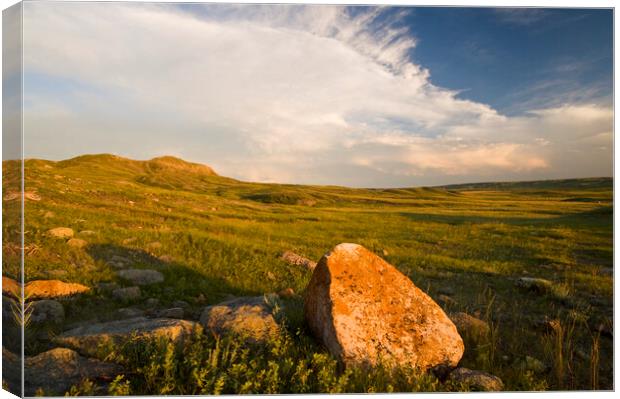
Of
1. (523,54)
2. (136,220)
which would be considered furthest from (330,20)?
(136,220)

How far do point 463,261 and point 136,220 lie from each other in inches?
469

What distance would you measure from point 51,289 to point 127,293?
4.36 feet

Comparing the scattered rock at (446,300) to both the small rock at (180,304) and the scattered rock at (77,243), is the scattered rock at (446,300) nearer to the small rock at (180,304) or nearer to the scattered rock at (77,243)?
the small rock at (180,304)

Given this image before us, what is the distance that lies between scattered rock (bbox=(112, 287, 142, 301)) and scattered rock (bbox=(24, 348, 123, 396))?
240 centimetres

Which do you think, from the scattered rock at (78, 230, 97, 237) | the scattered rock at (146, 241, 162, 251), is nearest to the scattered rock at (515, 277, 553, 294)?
the scattered rock at (146, 241, 162, 251)

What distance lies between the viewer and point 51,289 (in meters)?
6.73

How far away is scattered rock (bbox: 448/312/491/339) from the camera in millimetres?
6000

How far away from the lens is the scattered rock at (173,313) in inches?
253

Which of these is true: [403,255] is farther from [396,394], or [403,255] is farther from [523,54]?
[396,394]

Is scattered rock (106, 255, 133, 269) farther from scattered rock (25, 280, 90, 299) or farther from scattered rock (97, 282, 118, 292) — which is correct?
scattered rock (25, 280, 90, 299)

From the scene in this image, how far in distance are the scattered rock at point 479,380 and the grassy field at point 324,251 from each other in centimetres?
34

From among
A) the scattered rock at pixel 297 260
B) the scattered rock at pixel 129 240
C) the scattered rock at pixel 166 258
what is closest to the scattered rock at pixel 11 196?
the scattered rock at pixel 166 258

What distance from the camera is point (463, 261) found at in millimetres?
→ 11664

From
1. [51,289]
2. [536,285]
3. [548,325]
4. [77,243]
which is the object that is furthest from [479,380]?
[77,243]
